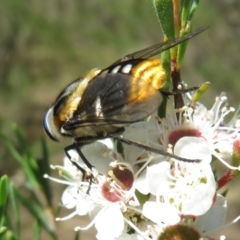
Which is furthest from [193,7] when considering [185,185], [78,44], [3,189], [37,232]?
[78,44]

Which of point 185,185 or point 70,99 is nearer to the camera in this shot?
point 185,185

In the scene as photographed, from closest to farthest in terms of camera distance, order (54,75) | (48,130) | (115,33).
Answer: (48,130)
(115,33)
(54,75)

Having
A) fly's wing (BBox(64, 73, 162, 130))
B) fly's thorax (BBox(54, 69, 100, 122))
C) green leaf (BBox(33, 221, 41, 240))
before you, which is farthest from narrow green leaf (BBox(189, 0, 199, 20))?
green leaf (BBox(33, 221, 41, 240))

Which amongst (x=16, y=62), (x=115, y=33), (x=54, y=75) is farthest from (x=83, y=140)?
(x=54, y=75)

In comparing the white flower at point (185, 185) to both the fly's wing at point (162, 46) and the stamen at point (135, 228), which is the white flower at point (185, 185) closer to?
the stamen at point (135, 228)

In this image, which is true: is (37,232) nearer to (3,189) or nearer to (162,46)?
(3,189)

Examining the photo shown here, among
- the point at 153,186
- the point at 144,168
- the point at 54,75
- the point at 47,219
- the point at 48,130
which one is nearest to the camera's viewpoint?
the point at 153,186

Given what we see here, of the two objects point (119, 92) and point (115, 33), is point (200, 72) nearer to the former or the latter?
point (115, 33)
